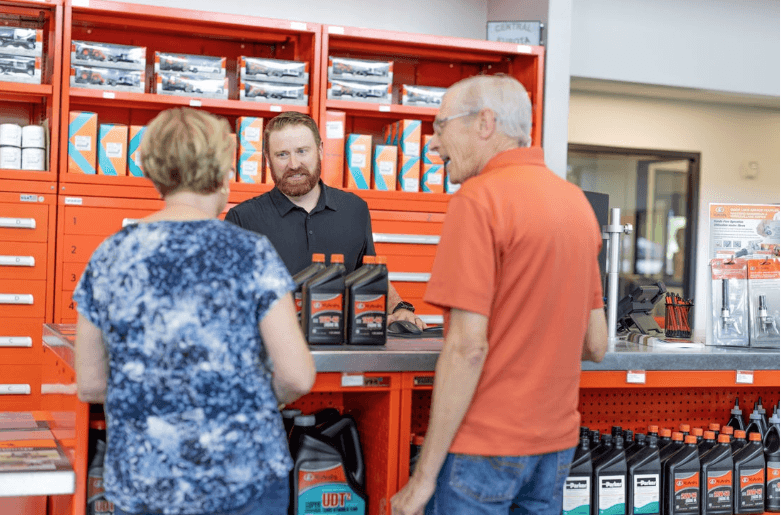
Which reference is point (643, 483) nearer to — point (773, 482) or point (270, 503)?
point (773, 482)

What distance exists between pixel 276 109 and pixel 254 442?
9.10 ft

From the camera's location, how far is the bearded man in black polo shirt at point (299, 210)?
112 inches

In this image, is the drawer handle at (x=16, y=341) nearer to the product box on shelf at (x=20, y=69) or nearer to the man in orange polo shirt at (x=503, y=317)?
the product box on shelf at (x=20, y=69)

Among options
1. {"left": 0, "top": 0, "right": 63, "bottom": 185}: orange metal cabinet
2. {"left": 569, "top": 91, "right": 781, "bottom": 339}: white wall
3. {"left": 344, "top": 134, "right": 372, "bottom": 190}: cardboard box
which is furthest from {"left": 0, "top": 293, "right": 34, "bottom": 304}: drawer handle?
{"left": 569, "top": 91, "right": 781, "bottom": 339}: white wall

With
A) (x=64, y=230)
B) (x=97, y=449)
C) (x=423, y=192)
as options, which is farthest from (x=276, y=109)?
(x=97, y=449)

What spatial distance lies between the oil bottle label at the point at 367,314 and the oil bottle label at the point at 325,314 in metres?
0.04

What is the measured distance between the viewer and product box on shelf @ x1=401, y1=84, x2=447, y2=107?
13.9 feet

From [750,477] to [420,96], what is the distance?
2.54 meters

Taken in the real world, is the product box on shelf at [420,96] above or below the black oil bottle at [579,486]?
above

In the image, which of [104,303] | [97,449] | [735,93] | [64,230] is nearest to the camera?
[104,303]

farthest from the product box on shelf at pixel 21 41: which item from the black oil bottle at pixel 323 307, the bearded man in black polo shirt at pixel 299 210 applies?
the black oil bottle at pixel 323 307

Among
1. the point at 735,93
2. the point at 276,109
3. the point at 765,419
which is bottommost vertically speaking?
the point at 765,419

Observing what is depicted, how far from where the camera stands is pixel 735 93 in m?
5.35

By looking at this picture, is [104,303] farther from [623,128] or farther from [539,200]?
[623,128]
